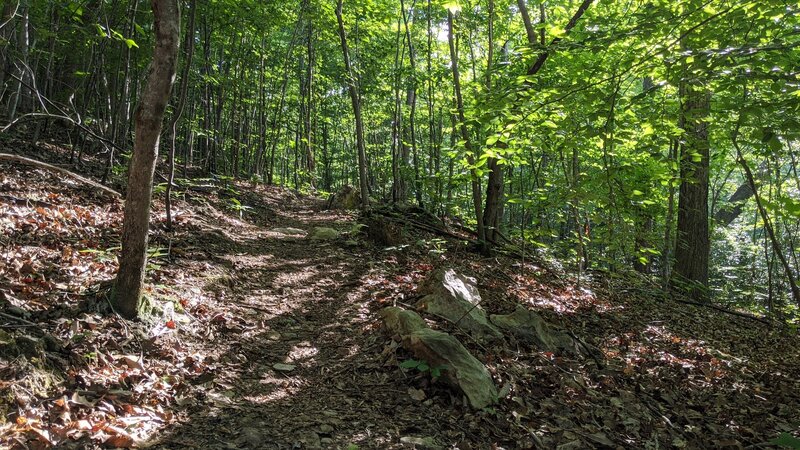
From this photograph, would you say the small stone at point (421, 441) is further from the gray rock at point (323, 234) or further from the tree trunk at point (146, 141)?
the gray rock at point (323, 234)

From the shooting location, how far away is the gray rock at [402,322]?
4.64m

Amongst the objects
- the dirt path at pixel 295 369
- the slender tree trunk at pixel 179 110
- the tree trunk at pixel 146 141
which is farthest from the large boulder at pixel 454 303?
the slender tree trunk at pixel 179 110

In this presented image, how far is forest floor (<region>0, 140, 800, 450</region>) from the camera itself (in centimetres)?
301

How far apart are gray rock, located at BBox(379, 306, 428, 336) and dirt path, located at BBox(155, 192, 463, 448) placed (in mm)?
194

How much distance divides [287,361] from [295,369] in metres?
0.18

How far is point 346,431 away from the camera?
10.8 feet

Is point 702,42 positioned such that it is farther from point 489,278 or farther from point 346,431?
point 346,431

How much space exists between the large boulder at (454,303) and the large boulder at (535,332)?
0.79 ft

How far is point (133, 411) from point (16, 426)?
0.63 metres

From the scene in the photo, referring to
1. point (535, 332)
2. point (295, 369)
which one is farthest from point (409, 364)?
point (535, 332)

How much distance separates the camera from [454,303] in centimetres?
536

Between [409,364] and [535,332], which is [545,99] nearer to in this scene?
[535,332]

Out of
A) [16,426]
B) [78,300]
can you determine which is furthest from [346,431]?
[78,300]

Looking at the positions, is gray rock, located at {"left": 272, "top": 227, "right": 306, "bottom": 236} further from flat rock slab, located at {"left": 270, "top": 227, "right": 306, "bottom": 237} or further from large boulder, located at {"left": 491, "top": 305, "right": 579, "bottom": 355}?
large boulder, located at {"left": 491, "top": 305, "right": 579, "bottom": 355}
